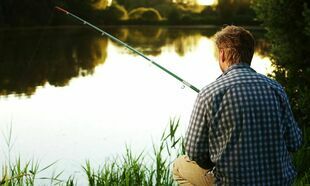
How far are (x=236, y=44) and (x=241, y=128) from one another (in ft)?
1.46

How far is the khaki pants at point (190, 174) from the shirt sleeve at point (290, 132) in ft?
1.61

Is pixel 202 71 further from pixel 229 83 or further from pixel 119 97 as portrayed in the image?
pixel 229 83

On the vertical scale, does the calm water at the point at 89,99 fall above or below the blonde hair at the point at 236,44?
below

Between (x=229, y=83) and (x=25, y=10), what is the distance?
1462 inches

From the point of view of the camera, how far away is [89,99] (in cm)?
1216

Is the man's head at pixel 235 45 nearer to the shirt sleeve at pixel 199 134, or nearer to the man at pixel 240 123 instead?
the man at pixel 240 123

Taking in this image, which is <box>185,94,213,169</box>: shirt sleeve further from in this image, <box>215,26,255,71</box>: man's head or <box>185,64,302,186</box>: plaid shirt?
<box>215,26,255,71</box>: man's head

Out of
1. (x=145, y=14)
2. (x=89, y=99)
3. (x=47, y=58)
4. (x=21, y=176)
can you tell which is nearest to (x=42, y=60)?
(x=47, y=58)

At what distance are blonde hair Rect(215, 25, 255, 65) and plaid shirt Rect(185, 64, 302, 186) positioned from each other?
5 centimetres

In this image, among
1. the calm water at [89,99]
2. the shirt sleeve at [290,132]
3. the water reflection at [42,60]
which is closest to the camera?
the shirt sleeve at [290,132]

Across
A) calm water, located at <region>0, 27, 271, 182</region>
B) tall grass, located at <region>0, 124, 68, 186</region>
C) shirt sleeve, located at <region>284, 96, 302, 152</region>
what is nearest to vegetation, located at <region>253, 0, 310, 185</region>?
calm water, located at <region>0, 27, 271, 182</region>

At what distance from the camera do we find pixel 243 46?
2.96 meters

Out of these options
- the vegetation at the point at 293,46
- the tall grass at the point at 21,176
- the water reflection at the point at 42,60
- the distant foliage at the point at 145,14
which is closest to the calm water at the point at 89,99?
the water reflection at the point at 42,60

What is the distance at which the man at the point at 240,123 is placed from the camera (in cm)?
287
